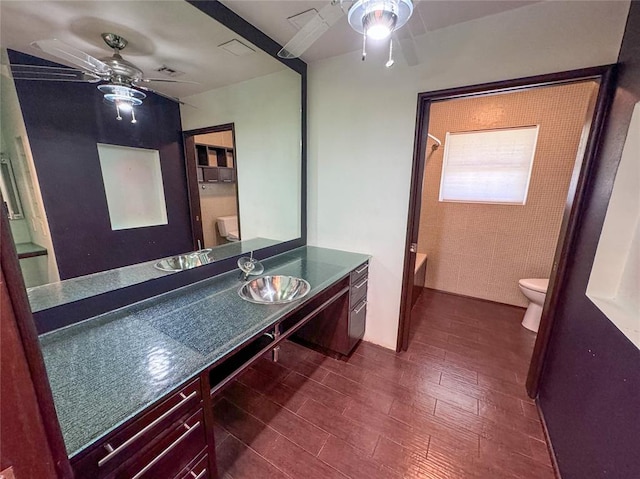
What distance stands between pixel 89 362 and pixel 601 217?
2314 mm

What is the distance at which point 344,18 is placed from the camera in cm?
155

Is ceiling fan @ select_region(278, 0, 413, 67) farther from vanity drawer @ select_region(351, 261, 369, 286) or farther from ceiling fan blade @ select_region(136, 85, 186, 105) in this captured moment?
vanity drawer @ select_region(351, 261, 369, 286)

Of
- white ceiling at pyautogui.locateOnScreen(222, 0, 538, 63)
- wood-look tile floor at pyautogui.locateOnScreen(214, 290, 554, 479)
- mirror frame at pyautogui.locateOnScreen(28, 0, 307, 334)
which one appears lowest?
wood-look tile floor at pyautogui.locateOnScreen(214, 290, 554, 479)

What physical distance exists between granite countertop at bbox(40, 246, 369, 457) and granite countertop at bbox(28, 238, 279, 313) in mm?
122

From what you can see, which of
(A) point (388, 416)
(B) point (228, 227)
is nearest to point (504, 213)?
(A) point (388, 416)

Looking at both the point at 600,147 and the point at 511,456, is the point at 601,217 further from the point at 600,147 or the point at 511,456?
the point at 511,456

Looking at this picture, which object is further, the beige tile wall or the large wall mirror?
the beige tile wall

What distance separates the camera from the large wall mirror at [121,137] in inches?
36.9

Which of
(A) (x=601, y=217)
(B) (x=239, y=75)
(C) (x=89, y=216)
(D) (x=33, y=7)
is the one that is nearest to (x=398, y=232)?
(A) (x=601, y=217)

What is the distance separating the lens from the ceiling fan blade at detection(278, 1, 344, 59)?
1.11m

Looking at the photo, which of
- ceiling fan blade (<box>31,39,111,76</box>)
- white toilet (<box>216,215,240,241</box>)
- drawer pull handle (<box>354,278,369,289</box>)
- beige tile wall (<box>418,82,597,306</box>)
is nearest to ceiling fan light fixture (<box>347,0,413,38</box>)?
ceiling fan blade (<box>31,39,111,76</box>)

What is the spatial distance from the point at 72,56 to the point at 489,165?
11.8ft

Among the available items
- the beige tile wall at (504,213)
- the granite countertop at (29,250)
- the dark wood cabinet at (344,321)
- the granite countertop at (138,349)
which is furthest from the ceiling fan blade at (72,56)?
the beige tile wall at (504,213)

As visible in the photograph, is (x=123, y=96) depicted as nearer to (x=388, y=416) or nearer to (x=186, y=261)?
(x=186, y=261)
